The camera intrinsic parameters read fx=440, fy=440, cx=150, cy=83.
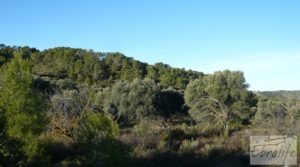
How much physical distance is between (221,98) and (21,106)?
2560 centimetres

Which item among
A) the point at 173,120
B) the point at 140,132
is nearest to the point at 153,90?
the point at 173,120

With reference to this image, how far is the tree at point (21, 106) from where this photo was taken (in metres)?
15.5

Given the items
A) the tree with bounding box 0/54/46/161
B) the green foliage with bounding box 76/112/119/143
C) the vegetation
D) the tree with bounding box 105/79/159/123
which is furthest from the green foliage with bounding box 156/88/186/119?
the tree with bounding box 0/54/46/161

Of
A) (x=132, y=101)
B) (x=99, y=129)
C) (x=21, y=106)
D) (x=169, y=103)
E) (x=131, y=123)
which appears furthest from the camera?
(x=169, y=103)

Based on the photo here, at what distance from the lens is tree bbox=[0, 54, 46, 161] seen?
1547 centimetres

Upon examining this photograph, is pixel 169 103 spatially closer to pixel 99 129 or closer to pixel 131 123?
pixel 131 123

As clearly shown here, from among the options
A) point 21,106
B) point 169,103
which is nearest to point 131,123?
point 169,103

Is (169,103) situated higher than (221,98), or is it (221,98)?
(221,98)

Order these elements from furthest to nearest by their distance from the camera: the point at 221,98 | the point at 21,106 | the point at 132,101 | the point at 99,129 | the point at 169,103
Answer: the point at 169,103 < the point at 132,101 < the point at 221,98 < the point at 21,106 < the point at 99,129

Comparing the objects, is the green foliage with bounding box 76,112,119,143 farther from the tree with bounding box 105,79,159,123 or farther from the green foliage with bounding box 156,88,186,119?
the green foliage with bounding box 156,88,186,119

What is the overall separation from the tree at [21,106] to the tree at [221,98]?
21857 mm

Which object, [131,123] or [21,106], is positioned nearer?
[21,106]

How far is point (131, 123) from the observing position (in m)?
37.3

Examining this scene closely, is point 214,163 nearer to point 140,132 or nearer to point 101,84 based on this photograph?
point 140,132
